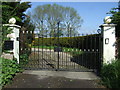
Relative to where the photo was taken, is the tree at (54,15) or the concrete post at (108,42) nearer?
the concrete post at (108,42)

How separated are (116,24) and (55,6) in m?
22.4

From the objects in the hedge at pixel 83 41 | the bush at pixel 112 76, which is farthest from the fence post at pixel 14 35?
the bush at pixel 112 76

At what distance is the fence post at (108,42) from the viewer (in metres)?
5.70

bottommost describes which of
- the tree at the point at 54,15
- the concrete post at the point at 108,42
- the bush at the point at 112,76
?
the bush at the point at 112,76

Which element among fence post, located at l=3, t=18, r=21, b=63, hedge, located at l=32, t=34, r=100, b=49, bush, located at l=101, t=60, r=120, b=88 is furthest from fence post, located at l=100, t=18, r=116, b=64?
fence post, located at l=3, t=18, r=21, b=63

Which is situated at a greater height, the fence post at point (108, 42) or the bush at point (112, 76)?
the fence post at point (108, 42)

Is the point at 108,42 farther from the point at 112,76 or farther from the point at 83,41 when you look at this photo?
the point at 83,41

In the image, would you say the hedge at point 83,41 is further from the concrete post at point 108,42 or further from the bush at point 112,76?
the bush at point 112,76

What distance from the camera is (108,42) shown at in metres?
5.72

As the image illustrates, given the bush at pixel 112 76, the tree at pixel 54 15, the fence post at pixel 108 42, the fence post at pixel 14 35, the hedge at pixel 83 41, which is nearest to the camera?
the bush at pixel 112 76

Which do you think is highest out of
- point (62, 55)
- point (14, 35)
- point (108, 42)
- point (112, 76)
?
point (14, 35)

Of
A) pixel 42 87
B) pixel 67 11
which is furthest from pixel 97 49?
pixel 67 11

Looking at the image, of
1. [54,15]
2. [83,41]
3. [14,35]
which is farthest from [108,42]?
[54,15]

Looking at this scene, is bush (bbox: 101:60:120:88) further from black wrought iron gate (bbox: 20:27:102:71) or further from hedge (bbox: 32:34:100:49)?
hedge (bbox: 32:34:100:49)
